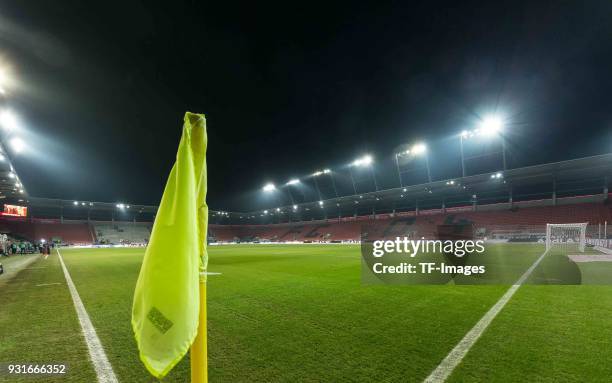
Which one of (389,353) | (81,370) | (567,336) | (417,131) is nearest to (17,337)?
(81,370)

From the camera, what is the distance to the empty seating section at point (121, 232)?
198ft

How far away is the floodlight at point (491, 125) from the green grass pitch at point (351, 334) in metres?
31.3

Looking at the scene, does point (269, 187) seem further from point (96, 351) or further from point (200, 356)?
point (200, 356)

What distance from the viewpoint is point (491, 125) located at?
33.8 meters

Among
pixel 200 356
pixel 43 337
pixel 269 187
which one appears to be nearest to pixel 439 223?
pixel 269 187

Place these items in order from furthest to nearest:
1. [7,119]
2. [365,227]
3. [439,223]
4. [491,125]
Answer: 1. [365,227]
2. [439,223]
3. [491,125]
4. [7,119]

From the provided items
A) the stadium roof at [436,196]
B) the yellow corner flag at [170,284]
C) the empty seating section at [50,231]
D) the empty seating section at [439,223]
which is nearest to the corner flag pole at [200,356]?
the yellow corner flag at [170,284]

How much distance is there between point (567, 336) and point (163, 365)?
17.2 feet

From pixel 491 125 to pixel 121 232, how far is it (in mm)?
73495

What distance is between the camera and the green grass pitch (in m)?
2.92

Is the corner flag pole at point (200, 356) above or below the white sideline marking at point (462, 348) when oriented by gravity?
above

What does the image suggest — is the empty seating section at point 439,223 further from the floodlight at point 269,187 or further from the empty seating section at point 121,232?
the empty seating section at point 121,232

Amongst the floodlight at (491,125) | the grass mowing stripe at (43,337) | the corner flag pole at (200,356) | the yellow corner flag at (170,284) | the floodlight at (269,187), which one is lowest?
the grass mowing stripe at (43,337)

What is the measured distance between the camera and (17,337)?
409cm
